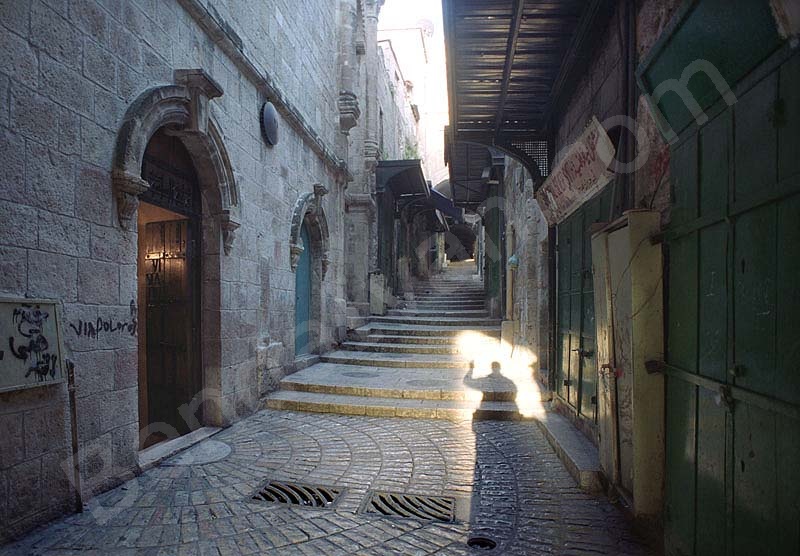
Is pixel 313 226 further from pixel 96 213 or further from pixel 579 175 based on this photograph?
pixel 579 175

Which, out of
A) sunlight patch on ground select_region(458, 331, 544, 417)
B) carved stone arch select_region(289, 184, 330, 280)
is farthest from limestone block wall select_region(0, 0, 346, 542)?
sunlight patch on ground select_region(458, 331, 544, 417)

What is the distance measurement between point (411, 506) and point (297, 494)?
0.90m

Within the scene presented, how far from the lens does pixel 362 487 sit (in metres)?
3.79

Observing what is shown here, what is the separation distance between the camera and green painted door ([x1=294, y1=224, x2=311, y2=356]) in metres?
8.34

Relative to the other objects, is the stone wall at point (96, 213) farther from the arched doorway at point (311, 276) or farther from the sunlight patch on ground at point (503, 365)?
the sunlight patch on ground at point (503, 365)

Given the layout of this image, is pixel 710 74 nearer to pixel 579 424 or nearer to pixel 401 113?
pixel 579 424

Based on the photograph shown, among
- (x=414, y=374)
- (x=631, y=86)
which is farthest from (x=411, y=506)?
(x=414, y=374)

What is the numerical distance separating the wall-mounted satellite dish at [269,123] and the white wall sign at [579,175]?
12.0 ft

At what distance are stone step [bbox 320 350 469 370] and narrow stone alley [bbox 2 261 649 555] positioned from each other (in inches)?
54.5

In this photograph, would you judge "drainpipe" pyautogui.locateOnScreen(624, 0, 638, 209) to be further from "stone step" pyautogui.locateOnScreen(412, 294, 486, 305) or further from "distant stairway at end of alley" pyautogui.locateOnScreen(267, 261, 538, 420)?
"stone step" pyautogui.locateOnScreen(412, 294, 486, 305)

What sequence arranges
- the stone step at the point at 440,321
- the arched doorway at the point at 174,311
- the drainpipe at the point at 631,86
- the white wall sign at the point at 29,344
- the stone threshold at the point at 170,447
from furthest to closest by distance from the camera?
the stone step at the point at 440,321 → the arched doorway at the point at 174,311 → the stone threshold at the point at 170,447 → the drainpipe at the point at 631,86 → the white wall sign at the point at 29,344

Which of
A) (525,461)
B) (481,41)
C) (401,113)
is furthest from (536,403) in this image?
(401,113)

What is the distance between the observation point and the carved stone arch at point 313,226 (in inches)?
295

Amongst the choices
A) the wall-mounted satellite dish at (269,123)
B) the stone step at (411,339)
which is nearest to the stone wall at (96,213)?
the wall-mounted satellite dish at (269,123)
